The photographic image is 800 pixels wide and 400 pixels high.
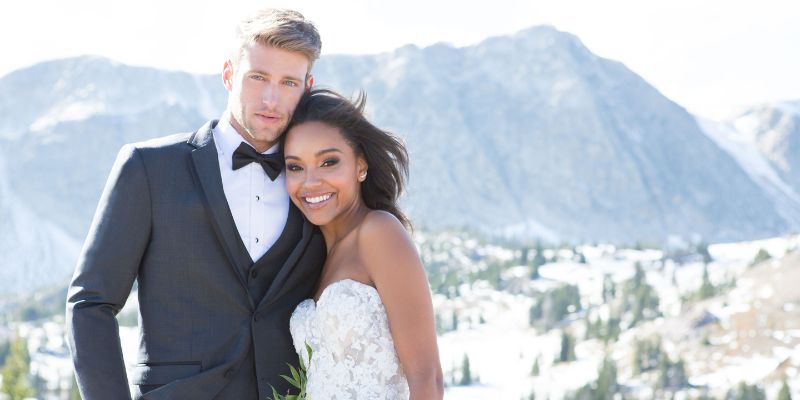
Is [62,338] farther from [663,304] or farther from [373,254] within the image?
[373,254]

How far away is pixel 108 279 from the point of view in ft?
15.3

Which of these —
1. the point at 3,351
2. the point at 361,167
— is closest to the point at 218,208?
the point at 361,167

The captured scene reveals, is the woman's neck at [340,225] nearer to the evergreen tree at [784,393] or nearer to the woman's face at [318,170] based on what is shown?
the woman's face at [318,170]

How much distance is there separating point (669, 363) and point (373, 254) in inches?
5198

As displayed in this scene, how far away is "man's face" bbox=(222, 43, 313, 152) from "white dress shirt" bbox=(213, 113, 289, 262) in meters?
0.14

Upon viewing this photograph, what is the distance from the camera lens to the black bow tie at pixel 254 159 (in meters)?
5.07

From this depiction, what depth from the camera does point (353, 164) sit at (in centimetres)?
531

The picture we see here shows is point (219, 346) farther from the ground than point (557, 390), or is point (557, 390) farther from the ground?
point (219, 346)

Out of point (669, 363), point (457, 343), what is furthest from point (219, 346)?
point (457, 343)

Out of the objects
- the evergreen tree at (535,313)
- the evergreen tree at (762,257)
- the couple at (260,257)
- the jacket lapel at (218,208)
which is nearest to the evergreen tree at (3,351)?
the evergreen tree at (535,313)

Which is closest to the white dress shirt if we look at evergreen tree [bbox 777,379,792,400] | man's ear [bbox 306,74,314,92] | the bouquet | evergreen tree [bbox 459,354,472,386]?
man's ear [bbox 306,74,314,92]

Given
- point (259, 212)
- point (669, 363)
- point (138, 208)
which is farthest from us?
point (669, 363)

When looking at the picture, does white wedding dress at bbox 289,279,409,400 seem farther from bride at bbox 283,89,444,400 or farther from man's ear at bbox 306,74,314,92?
man's ear at bbox 306,74,314,92

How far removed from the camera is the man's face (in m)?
4.96
